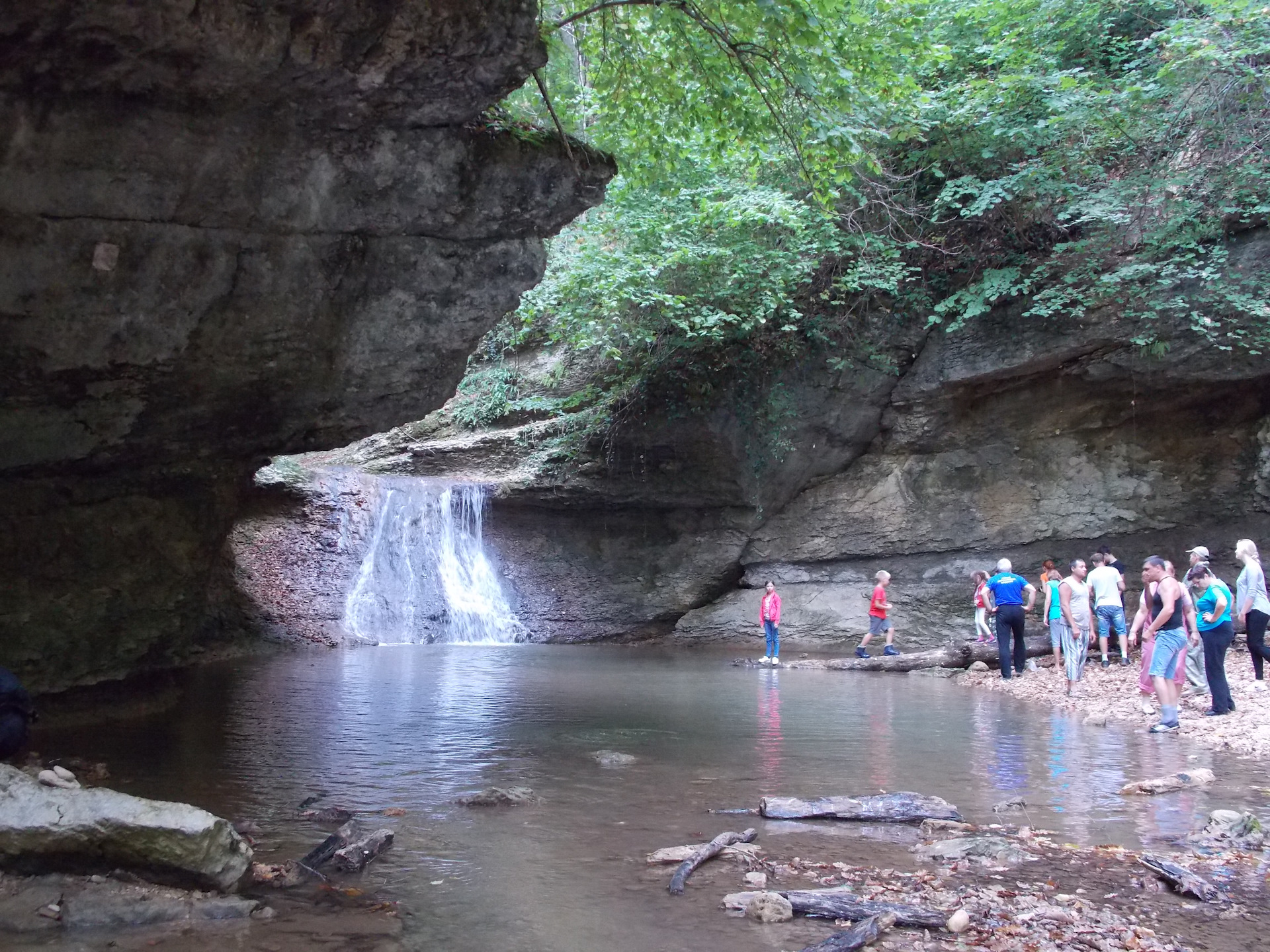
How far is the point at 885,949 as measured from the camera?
143 inches

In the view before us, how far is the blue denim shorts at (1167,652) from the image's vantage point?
331 inches

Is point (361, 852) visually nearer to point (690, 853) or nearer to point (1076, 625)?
point (690, 853)

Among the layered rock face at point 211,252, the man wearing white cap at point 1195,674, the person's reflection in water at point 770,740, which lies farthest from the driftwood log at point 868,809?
the man wearing white cap at point 1195,674

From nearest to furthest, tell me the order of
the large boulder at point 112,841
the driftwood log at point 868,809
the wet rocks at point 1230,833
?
the large boulder at point 112,841, the wet rocks at point 1230,833, the driftwood log at point 868,809

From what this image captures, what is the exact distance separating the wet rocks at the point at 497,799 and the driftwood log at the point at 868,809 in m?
1.49

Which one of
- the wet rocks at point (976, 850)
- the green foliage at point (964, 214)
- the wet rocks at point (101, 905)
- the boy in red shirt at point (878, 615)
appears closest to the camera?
the wet rocks at point (101, 905)

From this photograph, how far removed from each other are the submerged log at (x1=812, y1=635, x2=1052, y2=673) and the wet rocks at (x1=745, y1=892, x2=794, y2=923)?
10.7 m

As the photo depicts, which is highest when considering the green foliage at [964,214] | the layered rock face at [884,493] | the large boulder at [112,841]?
the green foliage at [964,214]

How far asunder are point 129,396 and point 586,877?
18.5 ft

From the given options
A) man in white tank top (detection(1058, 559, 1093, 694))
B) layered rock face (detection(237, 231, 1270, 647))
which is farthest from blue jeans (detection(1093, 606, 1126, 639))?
layered rock face (detection(237, 231, 1270, 647))

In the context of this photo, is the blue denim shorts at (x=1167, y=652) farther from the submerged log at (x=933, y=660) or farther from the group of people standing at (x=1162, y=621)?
the submerged log at (x=933, y=660)

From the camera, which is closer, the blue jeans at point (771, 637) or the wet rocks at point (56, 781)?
the wet rocks at point (56, 781)

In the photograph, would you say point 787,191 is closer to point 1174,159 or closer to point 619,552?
point 1174,159

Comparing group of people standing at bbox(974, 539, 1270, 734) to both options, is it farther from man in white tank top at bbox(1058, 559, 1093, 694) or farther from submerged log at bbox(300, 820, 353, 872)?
→ submerged log at bbox(300, 820, 353, 872)
